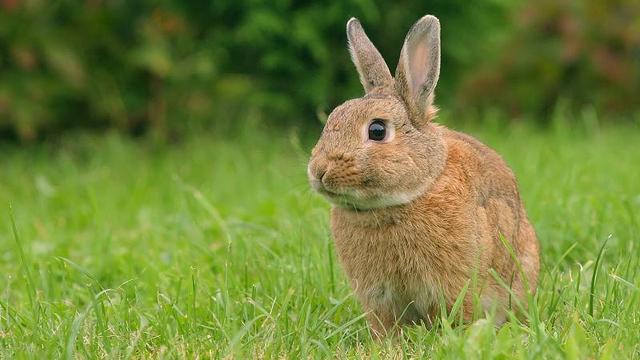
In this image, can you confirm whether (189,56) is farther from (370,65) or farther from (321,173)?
(321,173)

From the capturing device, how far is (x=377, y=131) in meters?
3.25

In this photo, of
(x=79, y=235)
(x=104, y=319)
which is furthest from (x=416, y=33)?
(x=79, y=235)

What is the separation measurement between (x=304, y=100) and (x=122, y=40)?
1528mm

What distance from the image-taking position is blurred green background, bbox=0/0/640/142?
24.7 feet

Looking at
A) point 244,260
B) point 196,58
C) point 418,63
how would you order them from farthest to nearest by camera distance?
point 196,58, point 244,260, point 418,63

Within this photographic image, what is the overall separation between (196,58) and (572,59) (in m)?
3.60

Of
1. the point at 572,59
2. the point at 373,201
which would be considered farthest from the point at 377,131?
the point at 572,59

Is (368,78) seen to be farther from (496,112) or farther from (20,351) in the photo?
(496,112)

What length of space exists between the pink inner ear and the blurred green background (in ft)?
13.0

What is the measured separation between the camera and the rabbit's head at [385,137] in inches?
123

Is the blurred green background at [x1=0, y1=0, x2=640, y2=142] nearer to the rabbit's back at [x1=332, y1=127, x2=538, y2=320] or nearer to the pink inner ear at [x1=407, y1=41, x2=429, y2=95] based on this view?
the pink inner ear at [x1=407, y1=41, x2=429, y2=95]

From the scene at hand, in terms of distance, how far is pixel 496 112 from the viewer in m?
9.32

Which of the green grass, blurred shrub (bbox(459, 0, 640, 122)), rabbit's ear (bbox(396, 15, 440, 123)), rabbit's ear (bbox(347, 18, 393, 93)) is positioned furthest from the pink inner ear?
blurred shrub (bbox(459, 0, 640, 122))

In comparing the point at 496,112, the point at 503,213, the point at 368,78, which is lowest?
the point at 496,112
